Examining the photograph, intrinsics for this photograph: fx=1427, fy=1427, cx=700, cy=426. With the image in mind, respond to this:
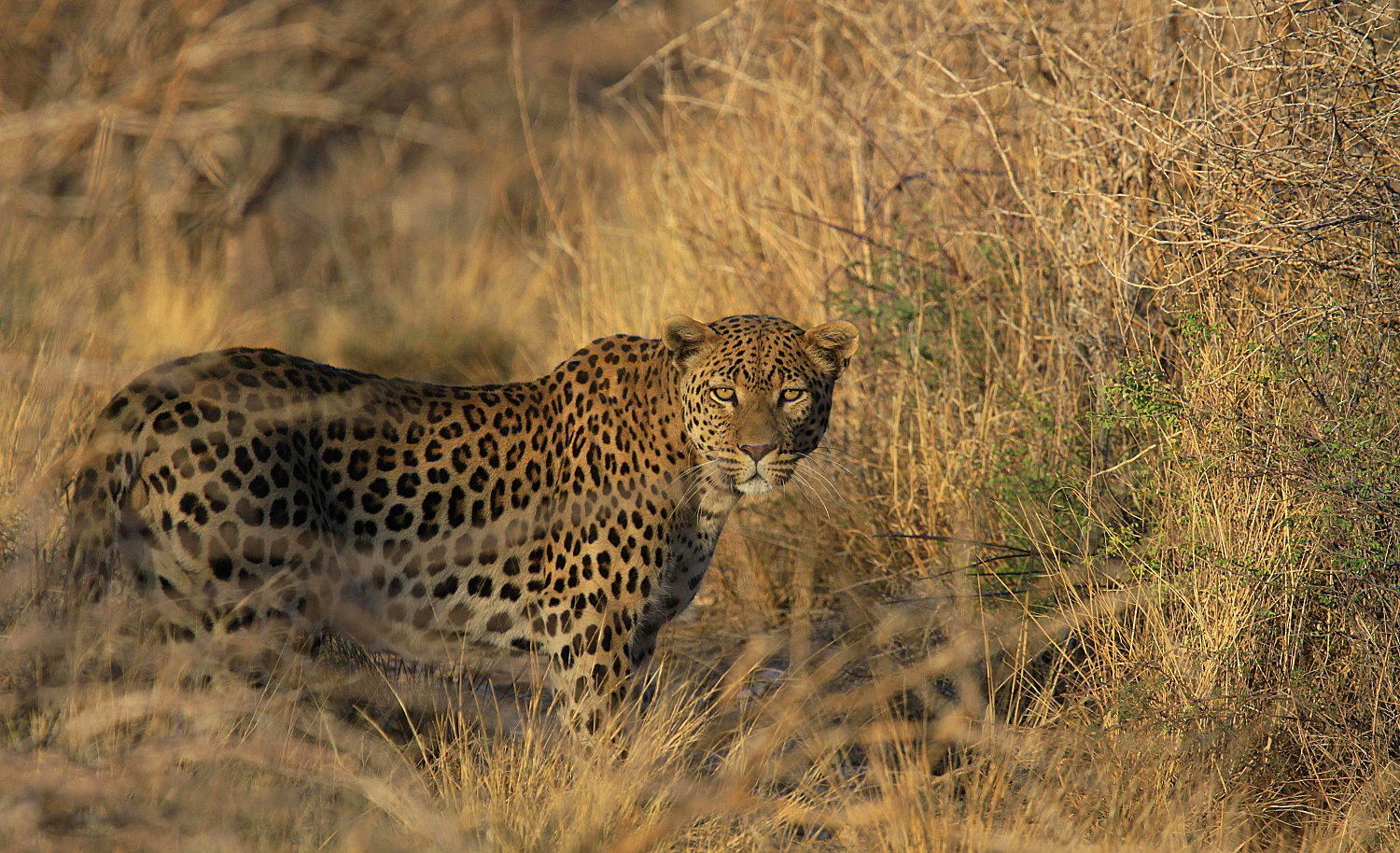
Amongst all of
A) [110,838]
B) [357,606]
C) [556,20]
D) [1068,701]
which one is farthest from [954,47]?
[556,20]

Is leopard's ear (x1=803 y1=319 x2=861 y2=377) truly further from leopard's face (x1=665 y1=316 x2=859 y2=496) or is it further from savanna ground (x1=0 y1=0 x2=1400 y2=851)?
savanna ground (x1=0 y1=0 x2=1400 y2=851)

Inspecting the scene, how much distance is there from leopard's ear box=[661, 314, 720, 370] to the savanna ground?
73 centimetres

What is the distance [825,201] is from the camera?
8.73m

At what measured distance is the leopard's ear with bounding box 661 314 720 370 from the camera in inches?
222

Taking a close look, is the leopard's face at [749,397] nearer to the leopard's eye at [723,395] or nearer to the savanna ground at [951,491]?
the leopard's eye at [723,395]

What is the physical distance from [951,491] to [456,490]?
8.65ft

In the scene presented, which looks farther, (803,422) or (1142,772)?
(803,422)

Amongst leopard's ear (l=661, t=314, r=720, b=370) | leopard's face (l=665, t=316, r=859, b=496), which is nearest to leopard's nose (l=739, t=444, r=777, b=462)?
leopard's face (l=665, t=316, r=859, b=496)

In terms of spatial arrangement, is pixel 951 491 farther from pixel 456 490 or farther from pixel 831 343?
pixel 456 490

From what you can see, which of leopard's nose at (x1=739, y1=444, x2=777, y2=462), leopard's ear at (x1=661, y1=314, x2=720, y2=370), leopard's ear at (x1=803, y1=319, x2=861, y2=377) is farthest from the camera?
leopard's ear at (x1=803, y1=319, x2=861, y2=377)

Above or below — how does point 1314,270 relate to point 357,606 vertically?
above

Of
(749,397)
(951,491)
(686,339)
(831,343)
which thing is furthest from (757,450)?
(951,491)

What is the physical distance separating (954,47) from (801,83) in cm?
135

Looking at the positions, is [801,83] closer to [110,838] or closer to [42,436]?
[42,436]
